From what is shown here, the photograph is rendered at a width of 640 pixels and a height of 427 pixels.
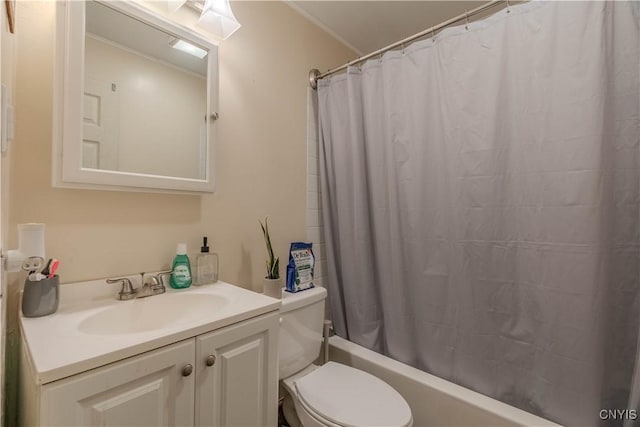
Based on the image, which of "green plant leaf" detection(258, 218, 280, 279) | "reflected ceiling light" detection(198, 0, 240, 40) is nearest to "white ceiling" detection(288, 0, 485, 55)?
"reflected ceiling light" detection(198, 0, 240, 40)

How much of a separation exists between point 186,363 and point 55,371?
251 mm

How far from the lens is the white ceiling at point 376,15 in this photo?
161cm

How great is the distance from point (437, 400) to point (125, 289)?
4.24ft

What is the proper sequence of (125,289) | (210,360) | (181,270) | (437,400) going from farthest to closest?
(437,400)
(181,270)
(125,289)
(210,360)

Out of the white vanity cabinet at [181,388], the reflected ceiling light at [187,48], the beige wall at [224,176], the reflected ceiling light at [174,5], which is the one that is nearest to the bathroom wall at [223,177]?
the beige wall at [224,176]

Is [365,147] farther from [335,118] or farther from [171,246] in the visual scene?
[171,246]

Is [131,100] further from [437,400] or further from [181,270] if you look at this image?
[437,400]

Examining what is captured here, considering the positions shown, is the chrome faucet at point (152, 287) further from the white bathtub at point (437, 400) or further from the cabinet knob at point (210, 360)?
the white bathtub at point (437, 400)

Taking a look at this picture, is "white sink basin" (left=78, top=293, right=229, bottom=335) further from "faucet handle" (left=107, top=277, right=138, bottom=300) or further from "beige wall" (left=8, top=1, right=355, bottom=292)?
"beige wall" (left=8, top=1, right=355, bottom=292)

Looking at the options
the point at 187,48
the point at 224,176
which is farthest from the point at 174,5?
the point at 224,176

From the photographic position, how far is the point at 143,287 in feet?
3.39

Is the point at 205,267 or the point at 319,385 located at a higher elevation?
the point at 205,267

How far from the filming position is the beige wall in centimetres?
87

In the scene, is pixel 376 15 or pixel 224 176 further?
pixel 376 15
